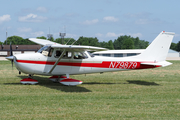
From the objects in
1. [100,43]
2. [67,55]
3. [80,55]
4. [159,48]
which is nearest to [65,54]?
[67,55]

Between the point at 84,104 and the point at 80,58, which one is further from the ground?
the point at 80,58

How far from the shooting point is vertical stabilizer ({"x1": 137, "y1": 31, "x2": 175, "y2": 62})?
11.9 m

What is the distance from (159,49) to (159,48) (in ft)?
0.18

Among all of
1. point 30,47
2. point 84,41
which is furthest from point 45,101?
point 84,41

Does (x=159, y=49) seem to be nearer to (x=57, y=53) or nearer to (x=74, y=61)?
(x=74, y=61)

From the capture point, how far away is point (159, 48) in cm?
1201

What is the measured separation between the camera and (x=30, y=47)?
74.7m

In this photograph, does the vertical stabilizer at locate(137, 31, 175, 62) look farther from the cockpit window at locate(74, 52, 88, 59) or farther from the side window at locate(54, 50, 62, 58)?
the side window at locate(54, 50, 62, 58)

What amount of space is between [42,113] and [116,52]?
5541 cm

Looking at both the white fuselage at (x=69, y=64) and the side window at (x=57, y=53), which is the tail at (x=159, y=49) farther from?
the side window at (x=57, y=53)

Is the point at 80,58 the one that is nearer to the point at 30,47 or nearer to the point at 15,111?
the point at 15,111

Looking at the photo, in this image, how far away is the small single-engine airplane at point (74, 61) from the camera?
10.8 m

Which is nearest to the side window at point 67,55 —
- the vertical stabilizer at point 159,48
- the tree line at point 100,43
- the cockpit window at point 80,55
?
the cockpit window at point 80,55

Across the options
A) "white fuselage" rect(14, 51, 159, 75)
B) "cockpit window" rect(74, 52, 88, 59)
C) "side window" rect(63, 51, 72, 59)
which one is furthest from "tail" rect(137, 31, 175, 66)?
"side window" rect(63, 51, 72, 59)
